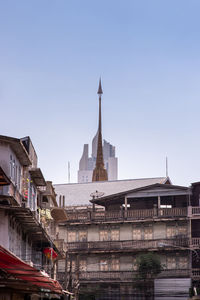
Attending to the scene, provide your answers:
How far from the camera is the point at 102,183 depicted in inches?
3164

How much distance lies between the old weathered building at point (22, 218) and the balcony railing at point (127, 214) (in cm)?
2389

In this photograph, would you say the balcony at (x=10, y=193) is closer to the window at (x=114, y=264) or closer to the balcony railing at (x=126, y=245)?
the balcony railing at (x=126, y=245)

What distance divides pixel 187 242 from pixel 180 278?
352 cm

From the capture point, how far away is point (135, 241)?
A: 66.2 m

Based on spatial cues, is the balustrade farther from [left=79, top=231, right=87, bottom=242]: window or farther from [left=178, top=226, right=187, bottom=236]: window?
[left=178, top=226, right=187, bottom=236]: window

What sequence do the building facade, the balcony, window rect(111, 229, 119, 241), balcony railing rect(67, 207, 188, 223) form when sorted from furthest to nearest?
window rect(111, 229, 119, 241) → balcony railing rect(67, 207, 188, 223) → the building facade → the balcony

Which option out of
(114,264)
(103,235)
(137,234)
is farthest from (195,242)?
(103,235)

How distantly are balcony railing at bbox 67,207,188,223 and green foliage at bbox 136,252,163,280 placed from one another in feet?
13.3

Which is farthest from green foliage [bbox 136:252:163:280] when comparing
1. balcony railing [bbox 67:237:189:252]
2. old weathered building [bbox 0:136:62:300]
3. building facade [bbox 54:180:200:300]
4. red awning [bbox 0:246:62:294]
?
red awning [bbox 0:246:62:294]

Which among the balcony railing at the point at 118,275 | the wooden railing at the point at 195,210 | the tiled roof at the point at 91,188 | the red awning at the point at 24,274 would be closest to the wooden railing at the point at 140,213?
the wooden railing at the point at 195,210

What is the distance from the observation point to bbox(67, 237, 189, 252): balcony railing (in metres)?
64.6

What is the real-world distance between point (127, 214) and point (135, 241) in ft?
9.34

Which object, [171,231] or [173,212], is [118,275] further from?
[173,212]

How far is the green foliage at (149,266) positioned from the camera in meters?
63.9
